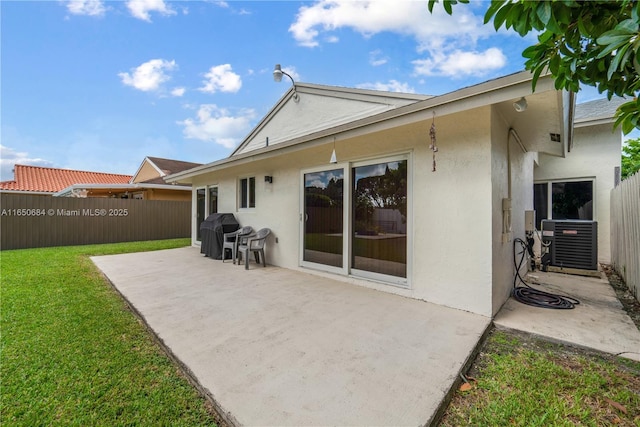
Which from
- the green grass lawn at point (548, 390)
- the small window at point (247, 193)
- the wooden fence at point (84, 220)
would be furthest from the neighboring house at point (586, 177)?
the wooden fence at point (84, 220)

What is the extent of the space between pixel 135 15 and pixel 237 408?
807 centimetres

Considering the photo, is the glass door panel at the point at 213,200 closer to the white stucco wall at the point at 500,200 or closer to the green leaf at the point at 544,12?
the white stucco wall at the point at 500,200

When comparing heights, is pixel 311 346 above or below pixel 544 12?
below

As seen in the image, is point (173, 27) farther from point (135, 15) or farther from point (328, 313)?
point (328, 313)

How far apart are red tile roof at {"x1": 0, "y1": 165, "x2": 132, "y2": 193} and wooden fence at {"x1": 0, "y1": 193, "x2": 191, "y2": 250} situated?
6378 mm

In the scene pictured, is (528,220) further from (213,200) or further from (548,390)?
(213,200)

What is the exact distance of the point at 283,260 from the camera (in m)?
6.32

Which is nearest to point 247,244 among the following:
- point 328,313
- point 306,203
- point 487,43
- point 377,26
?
point 306,203

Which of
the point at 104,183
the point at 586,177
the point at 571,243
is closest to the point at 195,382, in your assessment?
the point at 571,243

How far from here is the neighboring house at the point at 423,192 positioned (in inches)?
134

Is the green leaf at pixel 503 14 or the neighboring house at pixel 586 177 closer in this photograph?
the green leaf at pixel 503 14

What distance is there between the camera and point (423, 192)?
3977 mm

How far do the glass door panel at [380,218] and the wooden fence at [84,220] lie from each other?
10786mm

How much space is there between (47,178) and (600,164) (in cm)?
2618
